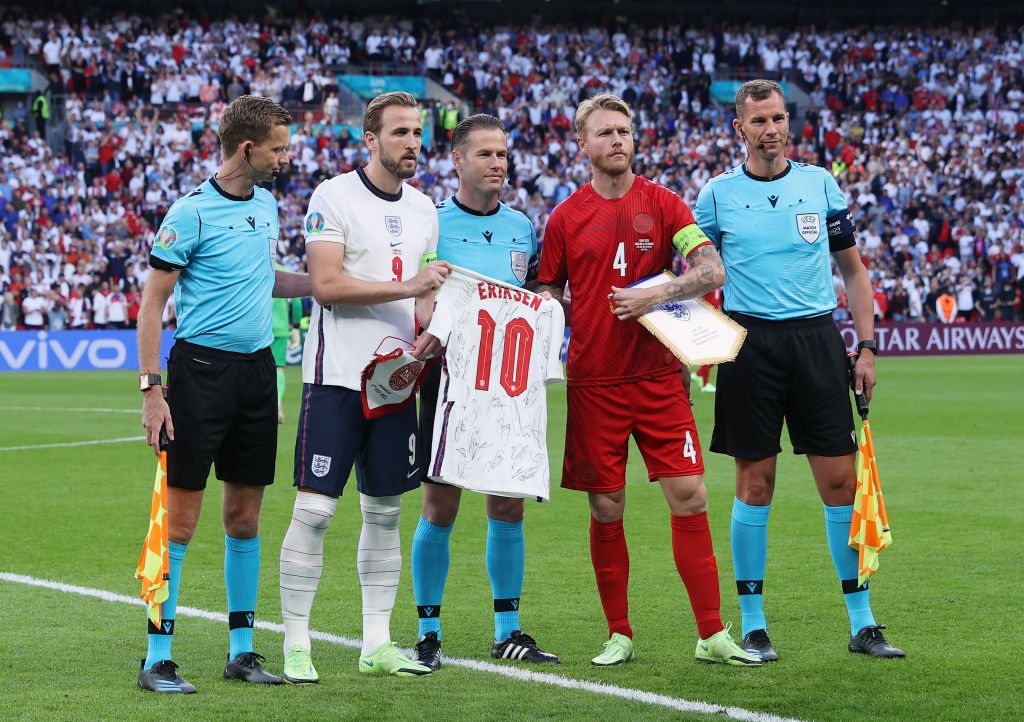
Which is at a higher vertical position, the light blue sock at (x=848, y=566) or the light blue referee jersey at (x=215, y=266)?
the light blue referee jersey at (x=215, y=266)

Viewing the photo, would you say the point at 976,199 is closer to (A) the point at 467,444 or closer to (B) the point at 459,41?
(B) the point at 459,41

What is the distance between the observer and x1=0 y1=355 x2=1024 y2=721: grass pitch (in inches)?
184

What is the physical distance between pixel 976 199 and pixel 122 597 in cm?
3150

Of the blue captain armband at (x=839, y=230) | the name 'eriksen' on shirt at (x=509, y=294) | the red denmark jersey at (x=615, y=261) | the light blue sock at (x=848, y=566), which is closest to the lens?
the name 'eriksen' on shirt at (x=509, y=294)

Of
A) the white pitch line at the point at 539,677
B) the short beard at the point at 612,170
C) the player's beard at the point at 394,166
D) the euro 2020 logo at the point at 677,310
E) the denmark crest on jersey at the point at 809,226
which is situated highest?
the short beard at the point at 612,170

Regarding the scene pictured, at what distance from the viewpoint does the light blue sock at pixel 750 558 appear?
556cm

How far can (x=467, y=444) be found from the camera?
203 inches

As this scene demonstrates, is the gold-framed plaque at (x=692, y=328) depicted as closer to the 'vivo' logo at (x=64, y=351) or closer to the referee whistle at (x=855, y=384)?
the referee whistle at (x=855, y=384)

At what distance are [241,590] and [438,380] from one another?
47.1 inches

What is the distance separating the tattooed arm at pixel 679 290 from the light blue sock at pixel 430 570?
1.25 m

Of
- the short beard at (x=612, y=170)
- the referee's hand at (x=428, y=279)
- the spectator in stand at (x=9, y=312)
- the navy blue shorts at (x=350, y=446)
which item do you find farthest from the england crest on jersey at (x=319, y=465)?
the spectator in stand at (x=9, y=312)

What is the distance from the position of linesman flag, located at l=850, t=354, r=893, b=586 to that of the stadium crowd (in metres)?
22.9

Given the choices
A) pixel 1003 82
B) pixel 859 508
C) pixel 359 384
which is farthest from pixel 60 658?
pixel 1003 82

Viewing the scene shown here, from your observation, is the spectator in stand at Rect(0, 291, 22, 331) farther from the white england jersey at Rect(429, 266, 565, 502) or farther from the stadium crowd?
the white england jersey at Rect(429, 266, 565, 502)
